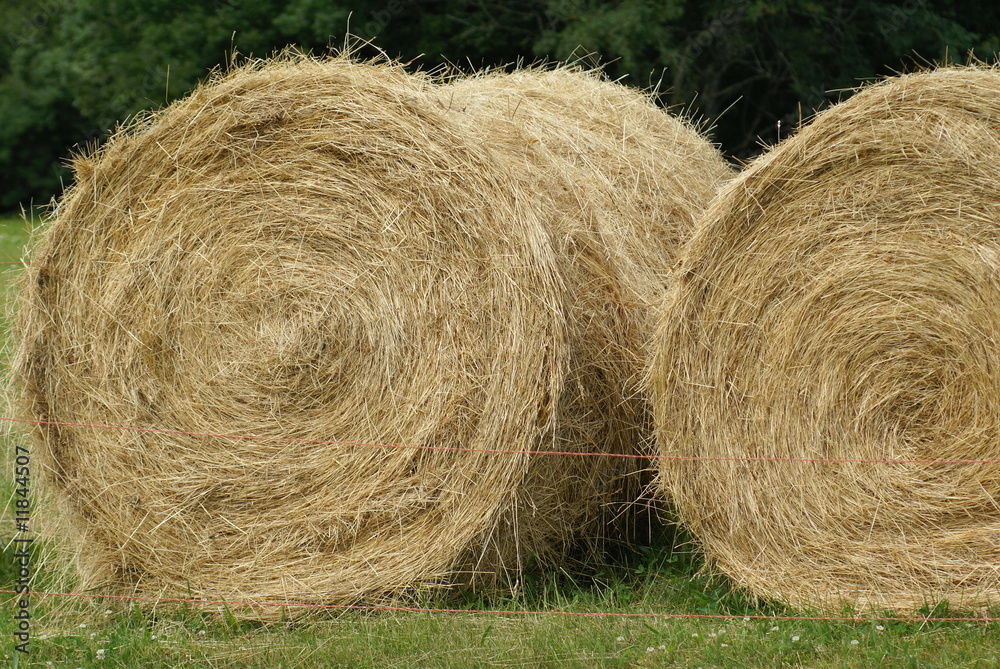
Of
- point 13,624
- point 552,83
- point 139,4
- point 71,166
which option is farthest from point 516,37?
point 13,624

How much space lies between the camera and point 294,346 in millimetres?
4410

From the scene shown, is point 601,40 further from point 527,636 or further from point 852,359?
point 527,636

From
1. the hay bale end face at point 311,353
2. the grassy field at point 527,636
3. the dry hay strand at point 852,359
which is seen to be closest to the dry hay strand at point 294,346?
the hay bale end face at point 311,353

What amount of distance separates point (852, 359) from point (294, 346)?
2.10 metres

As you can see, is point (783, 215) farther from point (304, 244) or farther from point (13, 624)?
point (13, 624)

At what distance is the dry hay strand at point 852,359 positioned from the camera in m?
3.85

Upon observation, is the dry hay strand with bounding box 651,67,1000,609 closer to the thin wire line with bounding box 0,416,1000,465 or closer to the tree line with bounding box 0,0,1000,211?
the thin wire line with bounding box 0,416,1000,465

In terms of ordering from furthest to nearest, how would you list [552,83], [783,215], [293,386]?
[552,83], [293,386], [783,215]

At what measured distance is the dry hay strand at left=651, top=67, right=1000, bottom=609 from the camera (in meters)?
3.85

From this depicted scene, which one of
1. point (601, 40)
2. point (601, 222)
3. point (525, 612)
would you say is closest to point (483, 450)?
point (525, 612)

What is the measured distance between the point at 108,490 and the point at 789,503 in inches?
104

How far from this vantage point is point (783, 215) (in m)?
4.10

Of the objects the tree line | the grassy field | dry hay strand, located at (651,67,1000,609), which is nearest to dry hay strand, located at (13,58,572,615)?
the grassy field

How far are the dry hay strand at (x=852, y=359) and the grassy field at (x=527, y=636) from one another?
0.22 metres
